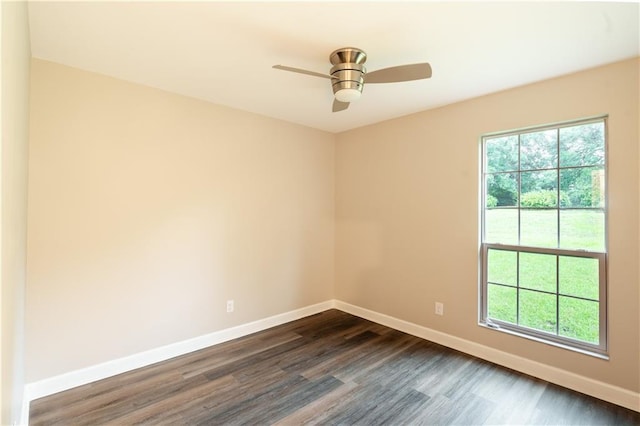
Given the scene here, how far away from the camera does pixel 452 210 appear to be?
9.93 feet

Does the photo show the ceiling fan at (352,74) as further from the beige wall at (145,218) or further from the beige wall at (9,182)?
the beige wall at (145,218)

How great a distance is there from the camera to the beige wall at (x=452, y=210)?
2131 millimetres

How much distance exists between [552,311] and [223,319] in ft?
9.72

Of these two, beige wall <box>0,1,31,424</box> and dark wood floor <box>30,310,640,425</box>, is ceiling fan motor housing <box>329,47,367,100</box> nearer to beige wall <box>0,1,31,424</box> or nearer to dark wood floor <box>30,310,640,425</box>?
beige wall <box>0,1,31,424</box>

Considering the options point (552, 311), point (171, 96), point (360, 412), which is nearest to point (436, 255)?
point (552, 311)

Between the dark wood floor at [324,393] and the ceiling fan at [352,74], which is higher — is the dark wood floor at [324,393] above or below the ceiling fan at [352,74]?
below

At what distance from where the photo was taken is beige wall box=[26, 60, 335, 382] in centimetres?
220

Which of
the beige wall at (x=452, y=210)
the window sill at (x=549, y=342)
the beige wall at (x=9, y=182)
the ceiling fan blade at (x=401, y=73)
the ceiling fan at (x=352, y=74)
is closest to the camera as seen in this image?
the beige wall at (x=9, y=182)

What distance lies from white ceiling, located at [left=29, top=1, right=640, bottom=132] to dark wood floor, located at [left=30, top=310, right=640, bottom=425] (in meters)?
2.40

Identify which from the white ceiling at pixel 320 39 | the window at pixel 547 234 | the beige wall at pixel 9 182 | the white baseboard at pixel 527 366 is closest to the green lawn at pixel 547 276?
the window at pixel 547 234

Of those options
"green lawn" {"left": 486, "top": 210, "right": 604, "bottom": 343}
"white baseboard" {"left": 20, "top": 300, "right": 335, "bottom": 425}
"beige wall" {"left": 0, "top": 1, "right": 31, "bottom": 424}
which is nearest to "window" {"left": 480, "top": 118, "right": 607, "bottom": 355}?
"green lawn" {"left": 486, "top": 210, "right": 604, "bottom": 343}

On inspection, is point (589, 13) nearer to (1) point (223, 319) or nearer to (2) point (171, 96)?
(2) point (171, 96)

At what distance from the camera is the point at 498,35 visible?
1.86 m

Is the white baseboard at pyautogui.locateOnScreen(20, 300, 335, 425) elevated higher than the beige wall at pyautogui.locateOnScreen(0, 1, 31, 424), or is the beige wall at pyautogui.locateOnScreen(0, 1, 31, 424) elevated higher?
the beige wall at pyautogui.locateOnScreen(0, 1, 31, 424)
